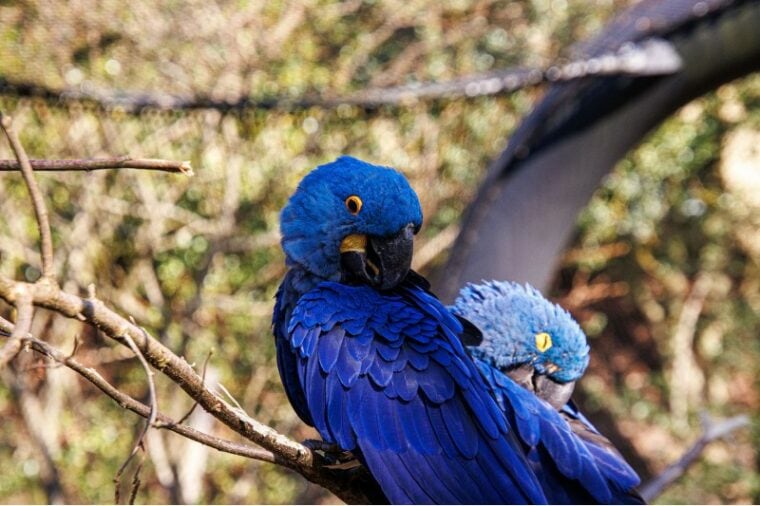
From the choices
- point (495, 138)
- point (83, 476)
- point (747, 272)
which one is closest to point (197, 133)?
point (495, 138)

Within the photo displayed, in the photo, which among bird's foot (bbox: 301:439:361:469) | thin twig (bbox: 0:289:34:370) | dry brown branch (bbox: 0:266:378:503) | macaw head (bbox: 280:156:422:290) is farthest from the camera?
macaw head (bbox: 280:156:422:290)

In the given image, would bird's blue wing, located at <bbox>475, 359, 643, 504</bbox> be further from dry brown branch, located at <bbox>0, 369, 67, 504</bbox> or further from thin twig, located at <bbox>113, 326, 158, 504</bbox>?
dry brown branch, located at <bbox>0, 369, 67, 504</bbox>

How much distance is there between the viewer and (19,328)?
2.26 ft

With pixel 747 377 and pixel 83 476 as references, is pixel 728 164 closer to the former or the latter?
pixel 747 377

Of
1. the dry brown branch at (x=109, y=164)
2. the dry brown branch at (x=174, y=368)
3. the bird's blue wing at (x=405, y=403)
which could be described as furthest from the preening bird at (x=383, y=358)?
the dry brown branch at (x=109, y=164)

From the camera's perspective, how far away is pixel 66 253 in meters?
4.13

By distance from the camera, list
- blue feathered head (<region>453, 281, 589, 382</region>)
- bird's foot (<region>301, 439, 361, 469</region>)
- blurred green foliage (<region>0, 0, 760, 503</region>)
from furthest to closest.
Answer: blurred green foliage (<region>0, 0, 760, 503</region>)
blue feathered head (<region>453, 281, 589, 382</region>)
bird's foot (<region>301, 439, 361, 469</region>)

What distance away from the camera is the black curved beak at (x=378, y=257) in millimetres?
1610

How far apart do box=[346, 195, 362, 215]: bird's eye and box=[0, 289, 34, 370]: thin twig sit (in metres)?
0.93

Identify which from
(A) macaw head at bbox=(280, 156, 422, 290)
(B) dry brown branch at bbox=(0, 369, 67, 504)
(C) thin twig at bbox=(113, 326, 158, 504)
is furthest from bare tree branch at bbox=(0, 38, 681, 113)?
(C) thin twig at bbox=(113, 326, 158, 504)

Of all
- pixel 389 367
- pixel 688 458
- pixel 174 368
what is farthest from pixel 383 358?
pixel 688 458

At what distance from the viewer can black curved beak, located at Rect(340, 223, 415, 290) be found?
161cm

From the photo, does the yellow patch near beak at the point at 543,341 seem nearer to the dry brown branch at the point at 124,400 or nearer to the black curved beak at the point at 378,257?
the black curved beak at the point at 378,257

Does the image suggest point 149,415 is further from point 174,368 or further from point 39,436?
point 39,436
